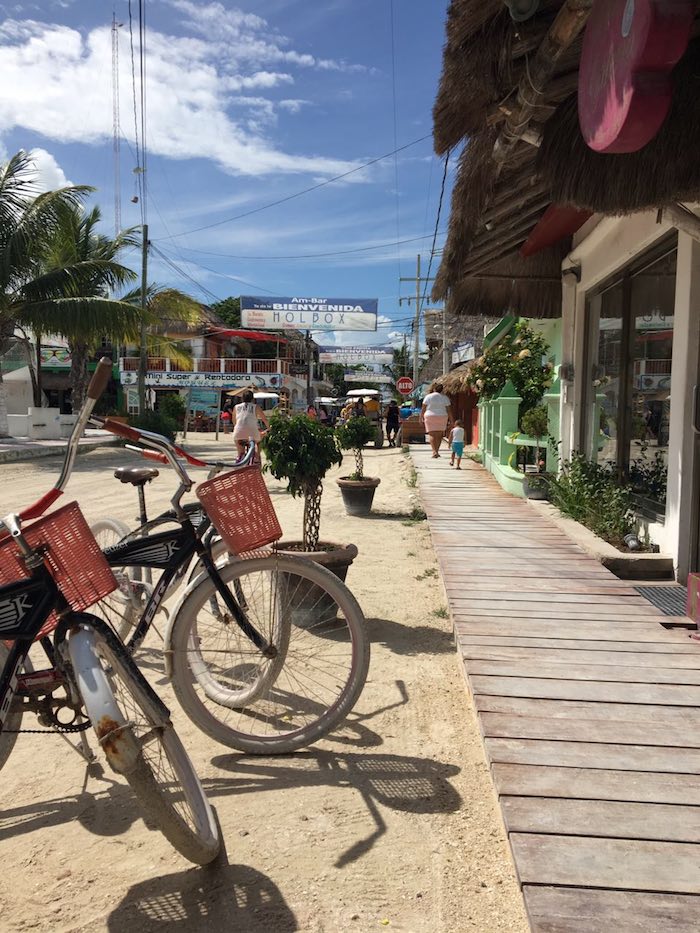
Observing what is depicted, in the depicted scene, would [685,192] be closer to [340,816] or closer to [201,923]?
[340,816]

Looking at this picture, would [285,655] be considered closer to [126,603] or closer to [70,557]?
[126,603]

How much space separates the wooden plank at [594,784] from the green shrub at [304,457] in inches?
93.0

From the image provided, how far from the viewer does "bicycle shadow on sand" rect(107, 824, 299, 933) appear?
1791 millimetres

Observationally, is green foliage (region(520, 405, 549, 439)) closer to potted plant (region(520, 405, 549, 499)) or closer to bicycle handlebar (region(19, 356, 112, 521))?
potted plant (region(520, 405, 549, 499))

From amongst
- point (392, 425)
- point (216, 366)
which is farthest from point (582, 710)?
point (216, 366)

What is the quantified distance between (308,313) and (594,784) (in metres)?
40.2

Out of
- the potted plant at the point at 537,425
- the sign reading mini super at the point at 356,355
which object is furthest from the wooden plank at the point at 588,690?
the sign reading mini super at the point at 356,355

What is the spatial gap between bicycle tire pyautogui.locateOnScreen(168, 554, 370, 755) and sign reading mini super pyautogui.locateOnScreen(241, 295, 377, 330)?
38.2m

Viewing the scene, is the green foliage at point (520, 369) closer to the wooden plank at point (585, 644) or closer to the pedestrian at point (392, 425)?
the wooden plank at point (585, 644)

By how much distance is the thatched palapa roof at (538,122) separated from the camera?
278 cm

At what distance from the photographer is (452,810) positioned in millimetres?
2303

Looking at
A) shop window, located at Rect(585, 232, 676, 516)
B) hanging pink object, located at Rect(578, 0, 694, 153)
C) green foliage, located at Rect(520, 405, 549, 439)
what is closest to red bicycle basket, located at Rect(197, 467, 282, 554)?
hanging pink object, located at Rect(578, 0, 694, 153)

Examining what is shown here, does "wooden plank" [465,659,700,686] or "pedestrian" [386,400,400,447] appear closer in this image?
"wooden plank" [465,659,700,686]

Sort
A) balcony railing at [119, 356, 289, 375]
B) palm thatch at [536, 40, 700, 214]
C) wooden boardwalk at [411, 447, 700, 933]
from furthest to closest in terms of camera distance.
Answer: balcony railing at [119, 356, 289, 375] → palm thatch at [536, 40, 700, 214] → wooden boardwalk at [411, 447, 700, 933]
